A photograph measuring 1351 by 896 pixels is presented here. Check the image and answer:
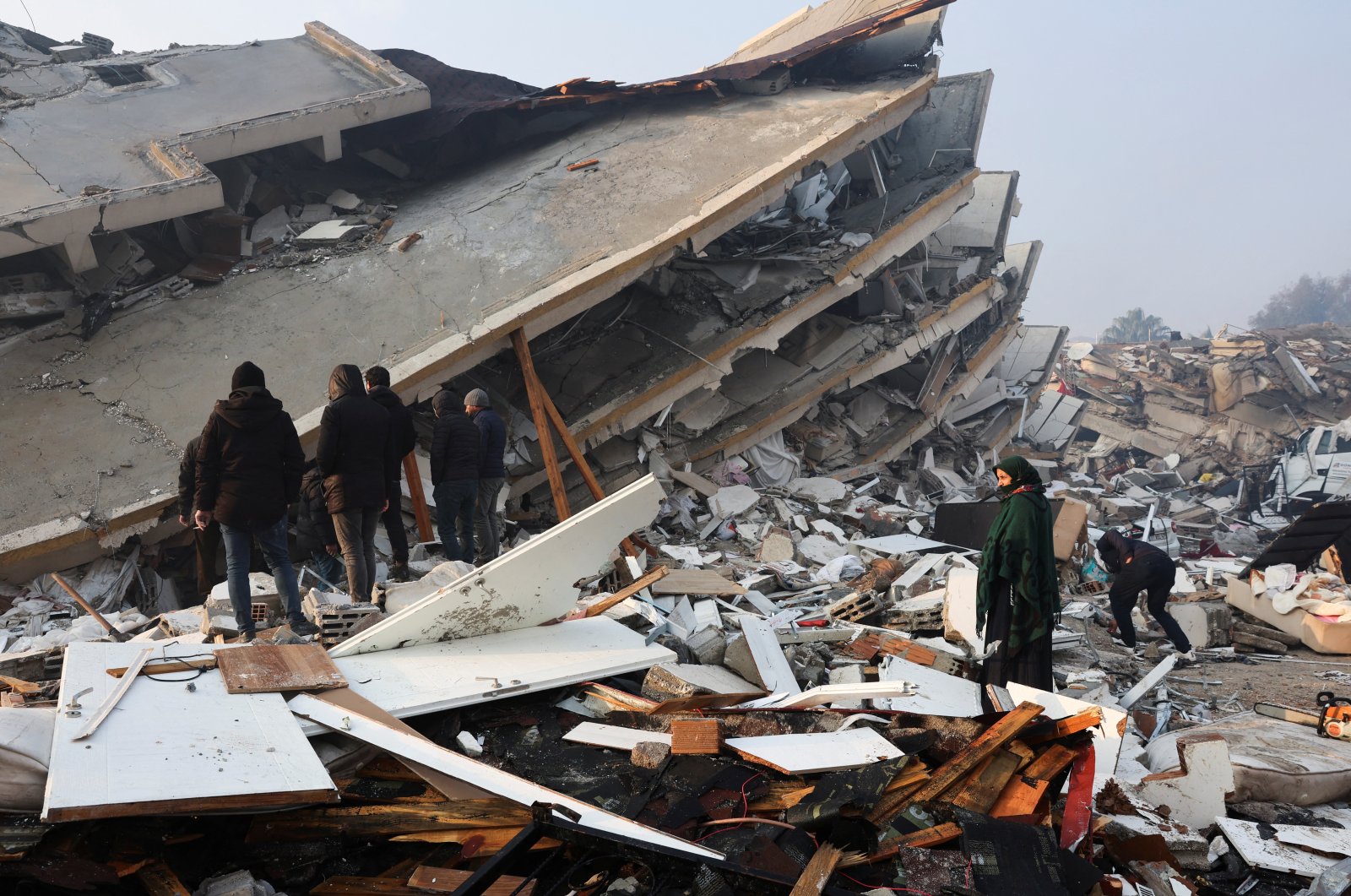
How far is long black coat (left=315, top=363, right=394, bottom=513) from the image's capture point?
5465 millimetres

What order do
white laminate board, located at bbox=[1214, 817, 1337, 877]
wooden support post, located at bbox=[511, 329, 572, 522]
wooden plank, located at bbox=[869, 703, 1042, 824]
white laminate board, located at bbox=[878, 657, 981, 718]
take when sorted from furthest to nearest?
wooden support post, located at bbox=[511, 329, 572, 522] < white laminate board, located at bbox=[878, 657, 981, 718] < white laminate board, located at bbox=[1214, 817, 1337, 877] < wooden plank, located at bbox=[869, 703, 1042, 824]

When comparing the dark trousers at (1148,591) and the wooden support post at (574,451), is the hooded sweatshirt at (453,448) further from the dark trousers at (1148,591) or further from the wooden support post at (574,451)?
the dark trousers at (1148,591)

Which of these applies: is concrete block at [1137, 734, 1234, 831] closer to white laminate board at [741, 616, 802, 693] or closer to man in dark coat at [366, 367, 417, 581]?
white laminate board at [741, 616, 802, 693]

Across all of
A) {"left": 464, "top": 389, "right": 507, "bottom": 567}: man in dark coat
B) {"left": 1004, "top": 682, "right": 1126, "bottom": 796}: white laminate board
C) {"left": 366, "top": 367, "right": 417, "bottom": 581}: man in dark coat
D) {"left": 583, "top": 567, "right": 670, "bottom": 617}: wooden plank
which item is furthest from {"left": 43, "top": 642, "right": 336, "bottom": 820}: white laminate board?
{"left": 464, "top": 389, "right": 507, "bottom": 567}: man in dark coat

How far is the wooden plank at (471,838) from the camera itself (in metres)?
3.10

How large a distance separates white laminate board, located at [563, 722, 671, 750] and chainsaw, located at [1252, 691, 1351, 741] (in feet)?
12.2

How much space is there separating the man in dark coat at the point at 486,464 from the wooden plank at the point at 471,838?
351 cm

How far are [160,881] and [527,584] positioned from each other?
2.13m

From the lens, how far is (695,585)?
627 cm

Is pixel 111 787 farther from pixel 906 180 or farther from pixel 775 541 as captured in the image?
pixel 906 180

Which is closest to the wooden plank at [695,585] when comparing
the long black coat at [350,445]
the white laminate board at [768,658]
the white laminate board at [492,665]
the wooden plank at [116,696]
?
the white laminate board at [768,658]

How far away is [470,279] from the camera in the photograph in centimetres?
847

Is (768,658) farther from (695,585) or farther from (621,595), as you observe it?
(695,585)

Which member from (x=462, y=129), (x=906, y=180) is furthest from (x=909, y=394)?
(x=462, y=129)
